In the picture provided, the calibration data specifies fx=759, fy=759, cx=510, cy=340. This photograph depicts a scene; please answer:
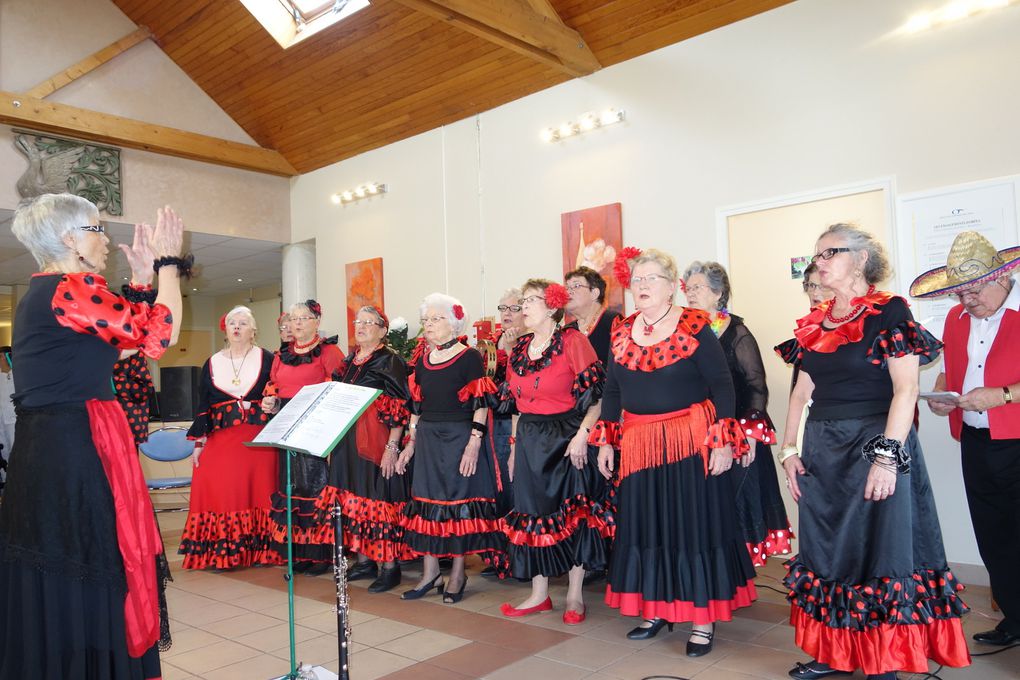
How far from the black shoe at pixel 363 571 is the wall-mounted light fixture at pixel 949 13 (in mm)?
4669

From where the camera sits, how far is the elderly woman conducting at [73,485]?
82.7 inches

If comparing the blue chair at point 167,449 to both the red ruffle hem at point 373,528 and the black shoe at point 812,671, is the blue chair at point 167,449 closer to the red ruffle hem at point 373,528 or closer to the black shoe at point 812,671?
the red ruffle hem at point 373,528

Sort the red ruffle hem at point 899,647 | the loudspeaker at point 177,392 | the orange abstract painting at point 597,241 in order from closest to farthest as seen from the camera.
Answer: the red ruffle hem at point 899,647, the orange abstract painting at point 597,241, the loudspeaker at point 177,392

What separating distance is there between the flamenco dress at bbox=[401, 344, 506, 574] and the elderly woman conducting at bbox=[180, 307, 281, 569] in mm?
1683

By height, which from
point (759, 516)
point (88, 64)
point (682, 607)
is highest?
point (88, 64)

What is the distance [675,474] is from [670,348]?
51 cm

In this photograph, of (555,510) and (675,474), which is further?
(555,510)

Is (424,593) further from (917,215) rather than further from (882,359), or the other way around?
(917,215)

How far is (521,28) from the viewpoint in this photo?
5.47 metres

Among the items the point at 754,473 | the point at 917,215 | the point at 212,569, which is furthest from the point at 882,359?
the point at 212,569

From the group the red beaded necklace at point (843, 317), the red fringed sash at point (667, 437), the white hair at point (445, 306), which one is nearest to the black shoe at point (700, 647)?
the red fringed sash at point (667, 437)

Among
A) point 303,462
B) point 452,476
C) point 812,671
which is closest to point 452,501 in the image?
point 452,476

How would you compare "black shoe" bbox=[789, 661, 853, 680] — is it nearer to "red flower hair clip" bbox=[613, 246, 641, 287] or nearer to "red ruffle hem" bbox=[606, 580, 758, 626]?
"red ruffle hem" bbox=[606, 580, 758, 626]

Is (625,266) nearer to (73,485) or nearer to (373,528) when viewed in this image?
(373,528)
